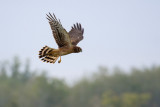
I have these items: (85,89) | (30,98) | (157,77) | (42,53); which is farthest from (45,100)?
(42,53)

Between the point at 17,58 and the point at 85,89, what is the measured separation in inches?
597

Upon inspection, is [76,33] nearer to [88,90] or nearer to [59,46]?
[59,46]

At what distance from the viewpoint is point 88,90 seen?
227 ft

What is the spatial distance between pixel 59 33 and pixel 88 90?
60867 millimetres

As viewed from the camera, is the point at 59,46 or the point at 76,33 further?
the point at 76,33

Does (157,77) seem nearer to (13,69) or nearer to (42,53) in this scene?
(13,69)

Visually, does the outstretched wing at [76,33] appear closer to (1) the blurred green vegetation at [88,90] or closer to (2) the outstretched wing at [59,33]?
(2) the outstretched wing at [59,33]

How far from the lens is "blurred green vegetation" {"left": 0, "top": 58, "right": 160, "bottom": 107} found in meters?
66.6

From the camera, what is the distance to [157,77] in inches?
2849

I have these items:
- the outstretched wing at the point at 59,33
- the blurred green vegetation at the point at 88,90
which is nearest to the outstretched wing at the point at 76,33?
the outstretched wing at the point at 59,33

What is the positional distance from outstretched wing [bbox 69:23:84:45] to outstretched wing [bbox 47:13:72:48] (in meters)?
1.13

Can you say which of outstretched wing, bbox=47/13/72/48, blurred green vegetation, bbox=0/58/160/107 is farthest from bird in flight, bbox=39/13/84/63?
blurred green vegetation, bbox=0/58/160/107

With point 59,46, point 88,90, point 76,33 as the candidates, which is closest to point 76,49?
point 59,46

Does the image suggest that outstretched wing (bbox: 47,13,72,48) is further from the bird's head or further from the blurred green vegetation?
the blurred green vegetation
